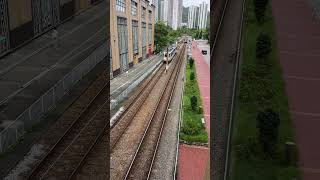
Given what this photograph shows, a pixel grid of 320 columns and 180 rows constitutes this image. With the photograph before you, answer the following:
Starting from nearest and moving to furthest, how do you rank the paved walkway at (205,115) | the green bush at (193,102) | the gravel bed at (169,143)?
1. the paved walkway at (205,115)
2. the green bush at (193,102)
3. the gravel bed at (169,143)

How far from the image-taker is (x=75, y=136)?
16953 mm

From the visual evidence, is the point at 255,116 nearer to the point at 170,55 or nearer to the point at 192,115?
the point at 170,55

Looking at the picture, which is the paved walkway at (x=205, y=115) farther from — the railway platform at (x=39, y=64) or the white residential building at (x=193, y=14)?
the railway platform at (x=39, y=64)

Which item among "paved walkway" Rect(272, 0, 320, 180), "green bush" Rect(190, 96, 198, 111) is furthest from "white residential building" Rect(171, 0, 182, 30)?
"paved walkway" Rect(272, 0, 320, 180)

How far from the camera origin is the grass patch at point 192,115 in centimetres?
902

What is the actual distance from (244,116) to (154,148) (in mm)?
4808

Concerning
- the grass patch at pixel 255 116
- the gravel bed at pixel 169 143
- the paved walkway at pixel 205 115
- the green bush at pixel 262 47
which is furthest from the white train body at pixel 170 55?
the green bush at pixel 262 47

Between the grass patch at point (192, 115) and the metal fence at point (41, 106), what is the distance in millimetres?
3209

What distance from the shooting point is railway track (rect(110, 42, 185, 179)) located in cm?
1027

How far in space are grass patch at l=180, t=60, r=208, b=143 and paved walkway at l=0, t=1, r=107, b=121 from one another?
6172mm

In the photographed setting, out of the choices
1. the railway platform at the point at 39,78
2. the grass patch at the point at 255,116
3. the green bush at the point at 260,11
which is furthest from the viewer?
the green bush at the point at 260,11

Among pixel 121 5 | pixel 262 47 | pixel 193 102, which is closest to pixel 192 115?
pixel 193 102

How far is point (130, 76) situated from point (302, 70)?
Result: 15.1m

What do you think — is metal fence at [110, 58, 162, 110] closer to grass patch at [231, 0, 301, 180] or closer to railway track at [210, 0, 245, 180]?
railway track at [210, 0, 245, 180]
